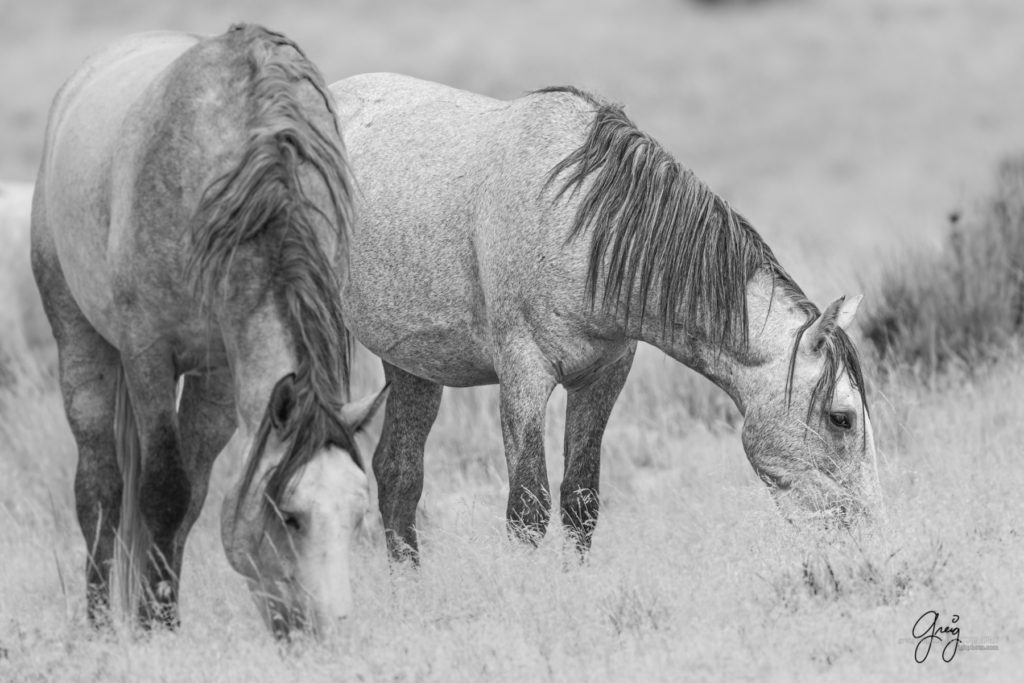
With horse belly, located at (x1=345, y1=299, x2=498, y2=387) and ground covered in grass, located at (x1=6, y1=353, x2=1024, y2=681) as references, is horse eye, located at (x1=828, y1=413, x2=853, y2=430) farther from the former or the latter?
horse belly, located at (x1=345, y1=299, x2=498, y2=387)

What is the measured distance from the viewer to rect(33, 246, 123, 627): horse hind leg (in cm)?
532

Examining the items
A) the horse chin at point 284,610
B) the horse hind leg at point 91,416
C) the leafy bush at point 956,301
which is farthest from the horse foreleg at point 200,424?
the leafy bush at point 956,301

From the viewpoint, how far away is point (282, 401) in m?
3.68

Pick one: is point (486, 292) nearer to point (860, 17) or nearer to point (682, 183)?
point (682, 183)

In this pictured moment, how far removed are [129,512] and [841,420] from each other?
244cm

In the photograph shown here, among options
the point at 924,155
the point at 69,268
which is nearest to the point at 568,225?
the point at 69,268

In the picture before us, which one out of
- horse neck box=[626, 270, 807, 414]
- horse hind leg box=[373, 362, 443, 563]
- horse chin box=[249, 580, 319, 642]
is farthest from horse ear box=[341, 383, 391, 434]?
horse hind leg box=[373, 362, 443, 563]

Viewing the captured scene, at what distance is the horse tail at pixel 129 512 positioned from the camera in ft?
15.9

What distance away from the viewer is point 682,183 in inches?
200

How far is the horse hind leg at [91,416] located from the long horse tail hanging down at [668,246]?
1.83 m

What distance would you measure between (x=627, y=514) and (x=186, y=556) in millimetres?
1878

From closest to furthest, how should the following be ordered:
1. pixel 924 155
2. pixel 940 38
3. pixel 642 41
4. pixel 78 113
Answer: pixel 78 113
pixel 924 155
pixel 940 38
pixel 642 41

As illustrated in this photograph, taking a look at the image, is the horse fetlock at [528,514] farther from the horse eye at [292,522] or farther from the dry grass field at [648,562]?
the horse eye at [292,522]

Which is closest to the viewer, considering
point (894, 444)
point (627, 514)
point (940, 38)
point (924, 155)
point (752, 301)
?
point (752, 301)
